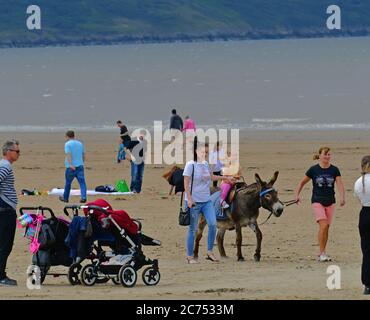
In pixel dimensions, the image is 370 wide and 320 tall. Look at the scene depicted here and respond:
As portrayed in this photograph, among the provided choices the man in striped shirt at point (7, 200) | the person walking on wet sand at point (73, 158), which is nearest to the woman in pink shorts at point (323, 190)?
the man in striped shirt at point (7, 200)

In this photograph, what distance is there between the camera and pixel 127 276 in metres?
14.8

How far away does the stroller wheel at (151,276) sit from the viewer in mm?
15016

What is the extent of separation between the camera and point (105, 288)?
14.8m

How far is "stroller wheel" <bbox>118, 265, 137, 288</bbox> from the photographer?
14742 mm

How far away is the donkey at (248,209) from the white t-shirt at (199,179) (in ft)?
3.00

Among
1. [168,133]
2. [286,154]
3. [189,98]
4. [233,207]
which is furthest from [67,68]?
[233,207]

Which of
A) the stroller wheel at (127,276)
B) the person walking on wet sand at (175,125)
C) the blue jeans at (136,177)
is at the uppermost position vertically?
the person walking on wet sand at (175,125)

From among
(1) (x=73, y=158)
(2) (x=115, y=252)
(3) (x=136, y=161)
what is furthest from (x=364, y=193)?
(3) (x=136, y=161)

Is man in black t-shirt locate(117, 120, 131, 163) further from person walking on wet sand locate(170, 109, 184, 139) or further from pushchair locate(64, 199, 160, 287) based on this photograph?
pushchair locate(64, 199, 160, 287)

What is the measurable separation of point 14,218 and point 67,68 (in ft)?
413

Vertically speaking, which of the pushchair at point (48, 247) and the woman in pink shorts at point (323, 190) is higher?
the woman in pink shorts at point (323, 190)

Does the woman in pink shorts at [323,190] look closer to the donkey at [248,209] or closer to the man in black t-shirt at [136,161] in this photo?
the donkey at [248,209]

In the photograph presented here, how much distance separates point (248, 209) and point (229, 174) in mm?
842
